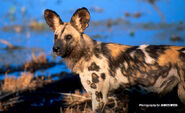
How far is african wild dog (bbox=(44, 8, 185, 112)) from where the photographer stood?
4973 mm

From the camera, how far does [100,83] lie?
4941 millimetres

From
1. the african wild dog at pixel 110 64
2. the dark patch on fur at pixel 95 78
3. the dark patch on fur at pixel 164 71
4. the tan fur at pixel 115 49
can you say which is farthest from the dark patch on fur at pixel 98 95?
Answer: the dark patch on fur at pixel 164 71

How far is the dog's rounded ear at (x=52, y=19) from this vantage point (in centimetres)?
540

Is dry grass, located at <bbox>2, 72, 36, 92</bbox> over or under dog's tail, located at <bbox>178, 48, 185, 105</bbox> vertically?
over

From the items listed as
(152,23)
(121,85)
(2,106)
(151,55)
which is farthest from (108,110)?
(152,23)

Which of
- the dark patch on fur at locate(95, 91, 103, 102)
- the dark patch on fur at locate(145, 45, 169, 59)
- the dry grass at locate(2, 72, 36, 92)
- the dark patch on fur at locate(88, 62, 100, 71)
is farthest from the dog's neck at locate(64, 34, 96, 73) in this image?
the dry grass at locate(2, 72, 36, 92)

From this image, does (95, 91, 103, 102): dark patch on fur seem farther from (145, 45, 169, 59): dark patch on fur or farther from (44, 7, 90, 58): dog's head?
(145, 45, 169, 59): dark patch on fur

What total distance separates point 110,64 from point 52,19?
1.38m

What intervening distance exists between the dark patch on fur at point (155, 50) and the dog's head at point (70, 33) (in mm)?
1192

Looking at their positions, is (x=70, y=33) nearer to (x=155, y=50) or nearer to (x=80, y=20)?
(x=80, y=20)

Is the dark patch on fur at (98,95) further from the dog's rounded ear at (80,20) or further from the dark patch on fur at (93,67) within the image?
the dog's rounded ear at (80,20)

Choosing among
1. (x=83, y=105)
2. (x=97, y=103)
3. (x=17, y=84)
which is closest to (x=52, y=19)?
(x=97, y=103)

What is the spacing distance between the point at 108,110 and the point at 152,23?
40.1ft

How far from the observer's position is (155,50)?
5246 mm
